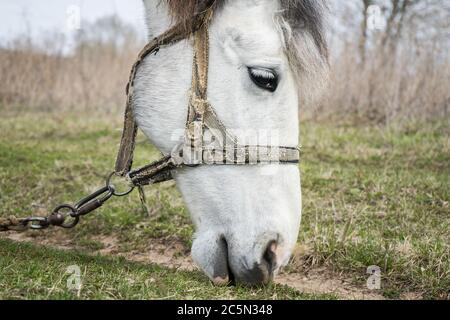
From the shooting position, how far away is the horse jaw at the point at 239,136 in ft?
7.22

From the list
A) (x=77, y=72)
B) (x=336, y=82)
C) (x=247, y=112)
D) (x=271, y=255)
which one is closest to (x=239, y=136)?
(x=247, y=112)

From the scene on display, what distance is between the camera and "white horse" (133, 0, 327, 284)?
2.21 metres

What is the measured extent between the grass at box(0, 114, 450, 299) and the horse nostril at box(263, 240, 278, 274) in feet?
0.52

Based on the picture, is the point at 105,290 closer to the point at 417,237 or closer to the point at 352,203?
the point at 417,237

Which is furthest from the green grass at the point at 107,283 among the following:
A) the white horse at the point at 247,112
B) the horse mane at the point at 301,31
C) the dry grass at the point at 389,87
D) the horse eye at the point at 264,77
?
the dry grass at the point at 389,87

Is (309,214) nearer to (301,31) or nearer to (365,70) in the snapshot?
(301,31)

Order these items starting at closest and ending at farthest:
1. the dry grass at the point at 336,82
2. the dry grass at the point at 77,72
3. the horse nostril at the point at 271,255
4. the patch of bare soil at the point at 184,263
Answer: the horse nostril at the point at 271,255
the patch of bare soil at the point at 184,263
the dry grass at the point at 336,82
the dry grass at the point at 77,72

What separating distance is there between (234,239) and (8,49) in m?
8.13

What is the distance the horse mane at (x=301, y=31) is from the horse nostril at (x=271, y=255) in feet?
2.66

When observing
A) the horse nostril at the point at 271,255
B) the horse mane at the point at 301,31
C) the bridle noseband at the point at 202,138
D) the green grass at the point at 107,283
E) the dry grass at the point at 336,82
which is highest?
the dry grass at the point at 336,82

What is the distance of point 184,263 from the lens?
3.35m

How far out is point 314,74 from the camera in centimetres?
237

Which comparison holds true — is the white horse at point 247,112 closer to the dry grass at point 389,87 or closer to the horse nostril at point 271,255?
the horse nostril at point 271,255

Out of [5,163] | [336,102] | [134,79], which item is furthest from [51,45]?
[134,79]
